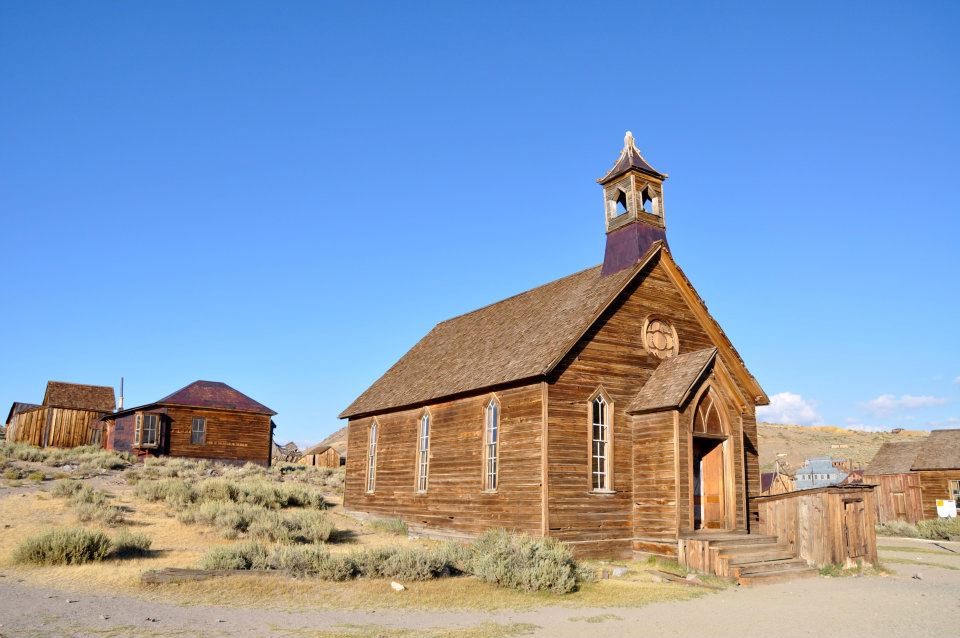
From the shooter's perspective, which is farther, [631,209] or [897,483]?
[897,483]

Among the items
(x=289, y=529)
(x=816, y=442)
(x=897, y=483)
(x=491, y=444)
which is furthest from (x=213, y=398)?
(x=816, y=442)

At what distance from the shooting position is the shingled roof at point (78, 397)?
44.4 meters

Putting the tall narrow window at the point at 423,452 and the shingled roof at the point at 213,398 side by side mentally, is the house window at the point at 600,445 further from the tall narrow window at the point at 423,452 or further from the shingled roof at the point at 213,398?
the shingled roof at the point at 213,398

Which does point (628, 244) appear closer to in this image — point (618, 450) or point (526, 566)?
point (618, 450)

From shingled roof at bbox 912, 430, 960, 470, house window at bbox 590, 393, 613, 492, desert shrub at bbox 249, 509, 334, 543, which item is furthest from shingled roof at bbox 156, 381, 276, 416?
shingled roof at bbox 912, 430, 960, 470

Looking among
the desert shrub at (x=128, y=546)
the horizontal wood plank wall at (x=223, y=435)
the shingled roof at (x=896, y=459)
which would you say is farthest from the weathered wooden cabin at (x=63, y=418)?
the shingled roof at (x=896, y=459)

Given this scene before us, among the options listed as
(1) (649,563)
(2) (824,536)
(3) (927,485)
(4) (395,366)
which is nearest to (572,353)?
(1) (649,563)

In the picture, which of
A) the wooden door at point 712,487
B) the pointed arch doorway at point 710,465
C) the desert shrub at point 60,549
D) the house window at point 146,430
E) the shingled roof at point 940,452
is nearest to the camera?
the desert shrub at point 60,549

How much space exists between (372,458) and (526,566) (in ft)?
42.0

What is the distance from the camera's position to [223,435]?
132ft

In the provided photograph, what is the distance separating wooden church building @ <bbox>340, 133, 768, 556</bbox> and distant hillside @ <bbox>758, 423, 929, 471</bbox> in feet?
152

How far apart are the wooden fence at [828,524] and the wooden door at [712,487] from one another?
1.35 m

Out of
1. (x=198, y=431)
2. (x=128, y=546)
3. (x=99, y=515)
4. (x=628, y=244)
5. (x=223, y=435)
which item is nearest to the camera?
(x=128, y=546)

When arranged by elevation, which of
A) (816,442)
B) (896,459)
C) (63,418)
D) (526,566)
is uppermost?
(816,442)
